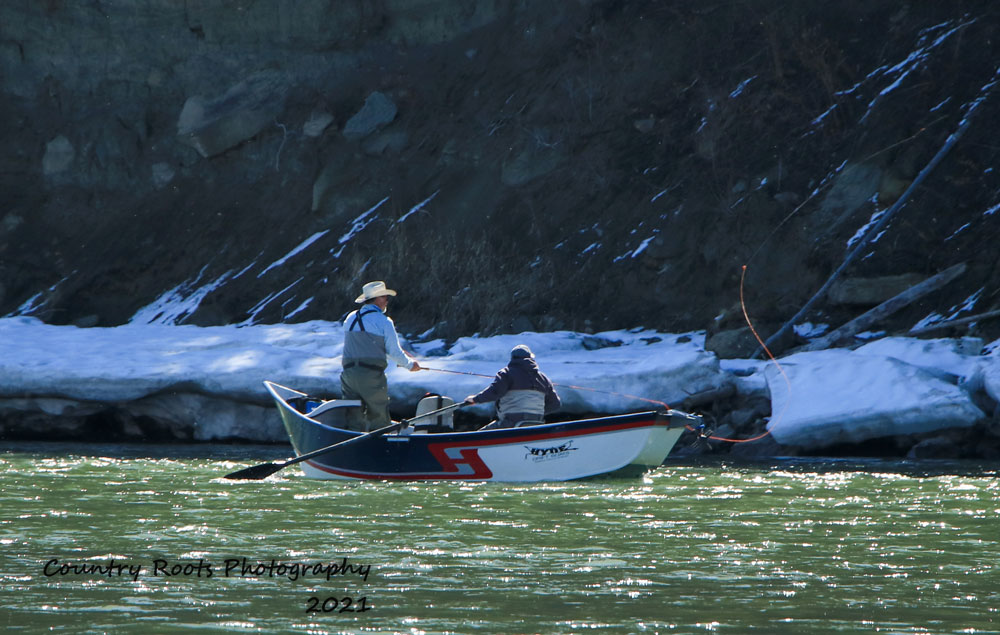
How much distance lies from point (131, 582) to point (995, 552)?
192 inches

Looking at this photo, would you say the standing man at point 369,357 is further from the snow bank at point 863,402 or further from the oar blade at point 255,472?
the snow bank at point 863,402

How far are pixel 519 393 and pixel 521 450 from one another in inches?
31.0

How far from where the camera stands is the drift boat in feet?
39.6

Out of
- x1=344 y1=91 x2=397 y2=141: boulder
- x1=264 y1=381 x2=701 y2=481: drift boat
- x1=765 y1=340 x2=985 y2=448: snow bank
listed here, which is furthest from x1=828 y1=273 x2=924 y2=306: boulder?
x1=344 y1=91 x2=397 y2=141: boulder

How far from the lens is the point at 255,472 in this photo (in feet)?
40.4

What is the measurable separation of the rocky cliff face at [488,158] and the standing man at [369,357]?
7700 mm

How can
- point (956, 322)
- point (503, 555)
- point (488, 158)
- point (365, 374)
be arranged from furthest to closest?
point (488, 158) → point (956, 322) → point (365, 374) → point (503, 555)

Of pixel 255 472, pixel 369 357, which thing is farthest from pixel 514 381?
pixel 255 472

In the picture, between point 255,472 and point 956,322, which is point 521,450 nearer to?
point 255,472

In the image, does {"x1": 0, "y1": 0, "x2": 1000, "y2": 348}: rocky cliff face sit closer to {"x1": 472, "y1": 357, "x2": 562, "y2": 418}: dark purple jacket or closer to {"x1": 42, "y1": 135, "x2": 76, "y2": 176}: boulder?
{"x1": 42, "y1": 135, "x2": 76, "y2": 176}: boulder

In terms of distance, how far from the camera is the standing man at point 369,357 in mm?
13055

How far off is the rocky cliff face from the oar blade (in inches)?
355

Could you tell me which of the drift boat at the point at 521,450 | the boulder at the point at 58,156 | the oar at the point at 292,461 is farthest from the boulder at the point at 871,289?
the boulder at the point at 58,156

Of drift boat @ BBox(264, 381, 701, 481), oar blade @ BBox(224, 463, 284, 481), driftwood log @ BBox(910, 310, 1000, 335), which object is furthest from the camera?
driftwood log @ BBox(910, 310, 1000, 335)
